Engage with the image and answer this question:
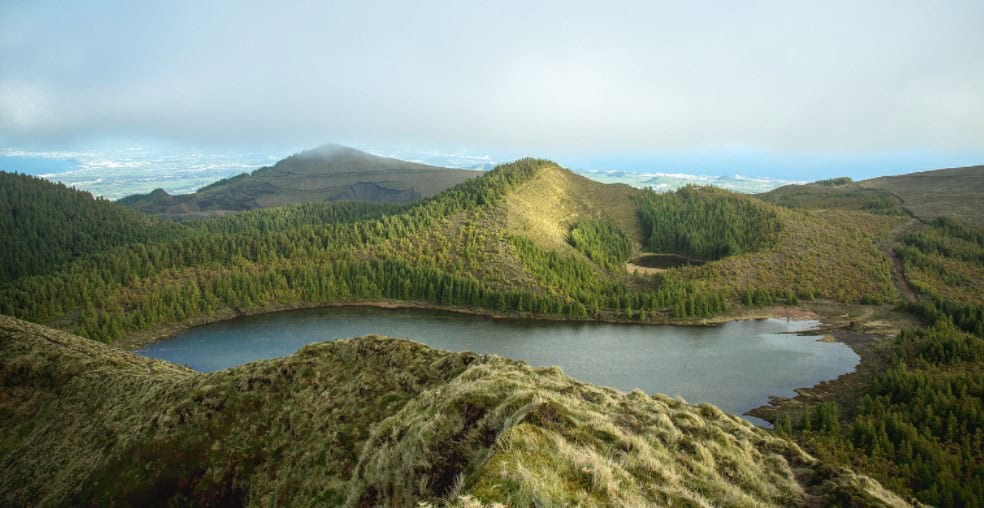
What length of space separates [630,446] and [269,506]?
607 inches

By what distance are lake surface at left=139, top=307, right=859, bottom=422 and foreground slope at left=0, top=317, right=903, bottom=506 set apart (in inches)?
1398

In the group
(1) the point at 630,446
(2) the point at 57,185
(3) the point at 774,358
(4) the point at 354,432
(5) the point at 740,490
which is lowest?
(3) the point at 774,358

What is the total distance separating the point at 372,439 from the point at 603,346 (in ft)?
197

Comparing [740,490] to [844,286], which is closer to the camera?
[740,490]

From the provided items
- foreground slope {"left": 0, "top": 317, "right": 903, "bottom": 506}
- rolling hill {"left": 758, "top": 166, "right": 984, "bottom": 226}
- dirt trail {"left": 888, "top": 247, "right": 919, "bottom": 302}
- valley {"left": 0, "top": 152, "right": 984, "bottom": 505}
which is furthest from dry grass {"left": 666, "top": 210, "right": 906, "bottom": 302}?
foreground slope {"left": 0, "top": 317, "right": 903, "bottom": 506}

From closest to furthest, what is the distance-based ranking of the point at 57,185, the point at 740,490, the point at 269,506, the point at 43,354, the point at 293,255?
the point at 740,490 < the point at 269,506 < the point at 43,354 < the point at 293,255 < the point at 57,185

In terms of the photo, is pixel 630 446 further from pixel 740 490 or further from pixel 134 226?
pixel 134 226

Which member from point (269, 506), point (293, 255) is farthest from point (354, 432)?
point (293, 255)

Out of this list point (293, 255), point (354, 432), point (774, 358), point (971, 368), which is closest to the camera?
point (354, 432)

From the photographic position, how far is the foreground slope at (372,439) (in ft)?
41.7

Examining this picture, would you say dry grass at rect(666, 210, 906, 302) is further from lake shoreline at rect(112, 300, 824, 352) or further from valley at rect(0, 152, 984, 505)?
lake shoreline at rect(112, 300, 824, 352)

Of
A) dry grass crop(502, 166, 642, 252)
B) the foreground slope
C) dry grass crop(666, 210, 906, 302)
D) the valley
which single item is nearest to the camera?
the foreground slope

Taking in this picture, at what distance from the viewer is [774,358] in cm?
6956

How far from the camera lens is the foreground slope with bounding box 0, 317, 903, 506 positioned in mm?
12711
